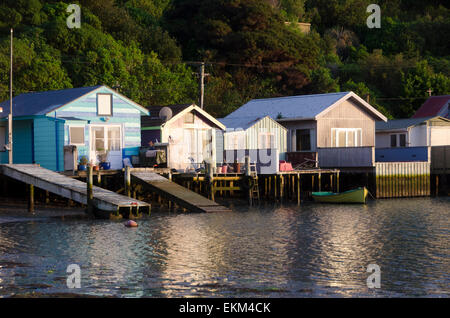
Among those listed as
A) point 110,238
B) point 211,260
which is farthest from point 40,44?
point 211,260

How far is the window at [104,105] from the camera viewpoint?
39.7 m

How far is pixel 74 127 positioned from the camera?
37906mm

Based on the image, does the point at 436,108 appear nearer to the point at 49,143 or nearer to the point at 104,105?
the point at 104,105

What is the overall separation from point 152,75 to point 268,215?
33.2 m

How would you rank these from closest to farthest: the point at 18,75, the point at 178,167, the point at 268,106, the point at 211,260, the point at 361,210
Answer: the point at 211,260
the point at 361,210
the point at 178,167
the point at 268,106
the point at 18,75

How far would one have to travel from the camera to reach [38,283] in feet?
62.7

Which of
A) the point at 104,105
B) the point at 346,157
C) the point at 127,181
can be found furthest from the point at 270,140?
the point at 127,181

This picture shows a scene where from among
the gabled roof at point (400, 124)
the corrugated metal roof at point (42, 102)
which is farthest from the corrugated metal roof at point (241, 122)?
the gabled roof at point (400, 124)

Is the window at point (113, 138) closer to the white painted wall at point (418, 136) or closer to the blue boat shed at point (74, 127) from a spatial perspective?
the blue boat shed at point (74, 127)

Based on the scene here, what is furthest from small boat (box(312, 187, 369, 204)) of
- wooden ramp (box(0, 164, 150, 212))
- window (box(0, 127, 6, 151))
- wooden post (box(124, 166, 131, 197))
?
window (box(0, 127, 6, 151))

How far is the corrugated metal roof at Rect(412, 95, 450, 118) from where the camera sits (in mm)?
70062

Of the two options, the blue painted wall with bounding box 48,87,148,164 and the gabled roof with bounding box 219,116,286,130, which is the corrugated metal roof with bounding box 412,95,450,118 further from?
the blue painted wall with bounding box 48,87,148,164
